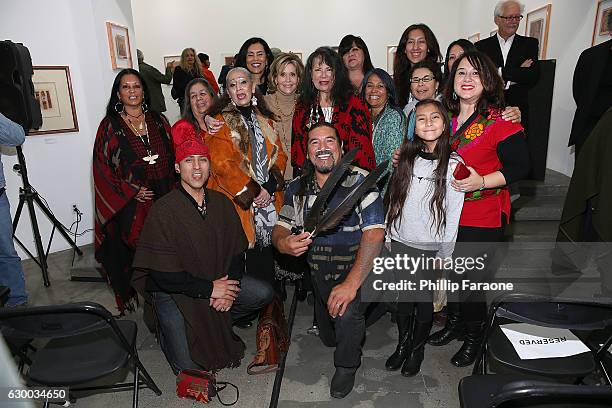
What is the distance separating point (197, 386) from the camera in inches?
85.1

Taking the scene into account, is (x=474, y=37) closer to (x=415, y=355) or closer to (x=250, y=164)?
(x=250, y=164)

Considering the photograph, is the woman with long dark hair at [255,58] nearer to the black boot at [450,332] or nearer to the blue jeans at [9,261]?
the blue jeans at [9,261]

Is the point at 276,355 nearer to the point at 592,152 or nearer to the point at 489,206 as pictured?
the point at 489,206

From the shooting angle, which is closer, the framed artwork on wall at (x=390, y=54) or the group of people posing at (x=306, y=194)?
the group of people posing at (x=306, y=194)

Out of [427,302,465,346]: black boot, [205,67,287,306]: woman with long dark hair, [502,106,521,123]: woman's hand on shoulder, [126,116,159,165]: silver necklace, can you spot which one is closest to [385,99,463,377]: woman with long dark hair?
[502,106,521,123]: woman's hand on shoulder

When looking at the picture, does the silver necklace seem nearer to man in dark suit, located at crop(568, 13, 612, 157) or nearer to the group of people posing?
the group of people posing

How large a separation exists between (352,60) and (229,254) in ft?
5.81

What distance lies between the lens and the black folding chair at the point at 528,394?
105cm

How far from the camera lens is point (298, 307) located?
318 cm

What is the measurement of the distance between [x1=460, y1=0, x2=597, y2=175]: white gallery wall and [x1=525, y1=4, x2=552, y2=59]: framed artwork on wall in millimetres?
51

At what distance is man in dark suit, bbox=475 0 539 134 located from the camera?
3570 mm

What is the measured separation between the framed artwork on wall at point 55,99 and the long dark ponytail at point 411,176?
11.4ft

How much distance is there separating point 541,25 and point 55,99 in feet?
18.1

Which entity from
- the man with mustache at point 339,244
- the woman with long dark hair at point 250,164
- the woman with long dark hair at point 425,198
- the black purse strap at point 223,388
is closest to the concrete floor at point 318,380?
the black purse strap at point 223,388
